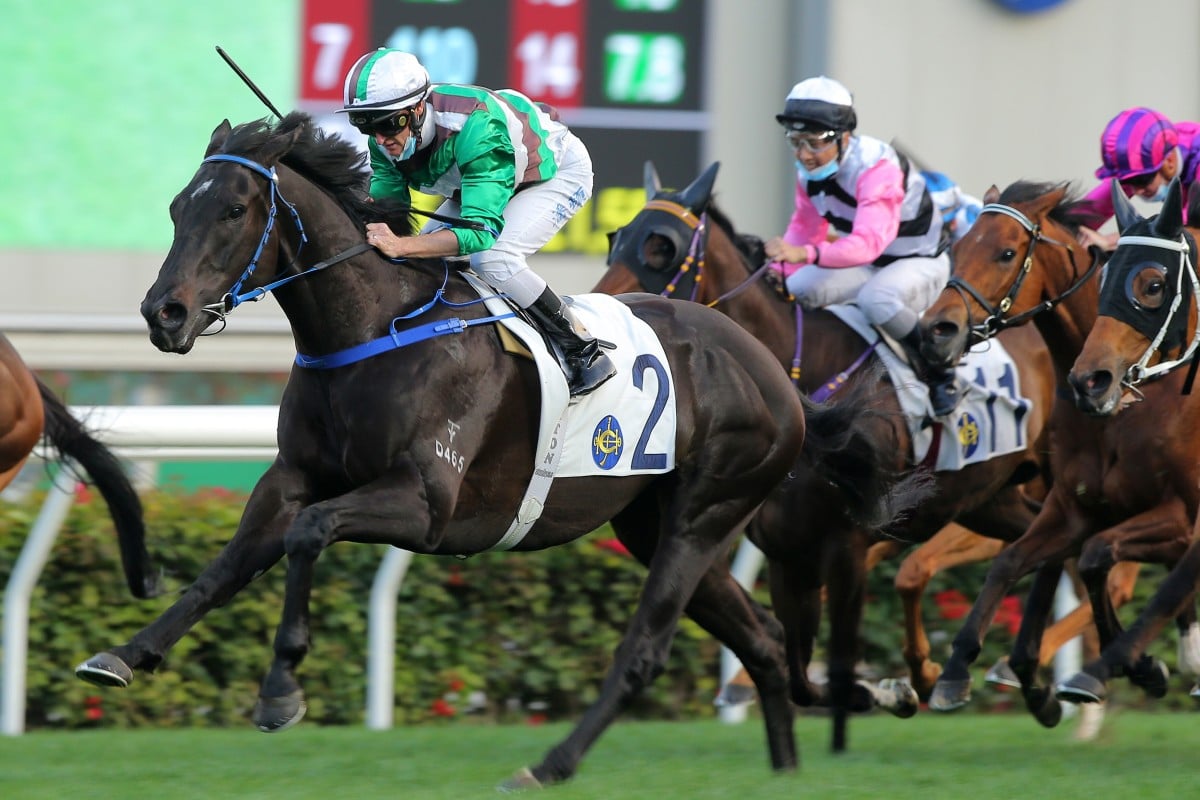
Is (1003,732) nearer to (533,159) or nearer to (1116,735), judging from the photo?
(1116,735)

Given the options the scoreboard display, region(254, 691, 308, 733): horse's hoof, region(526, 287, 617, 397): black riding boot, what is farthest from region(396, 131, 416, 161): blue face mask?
the scoreboard display

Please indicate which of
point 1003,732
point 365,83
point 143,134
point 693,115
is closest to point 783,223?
point 693,115

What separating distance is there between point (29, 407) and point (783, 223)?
4581 mm

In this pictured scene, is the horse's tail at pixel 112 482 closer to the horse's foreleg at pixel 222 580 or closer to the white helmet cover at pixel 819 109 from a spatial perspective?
the horse's foreleg at pixel 222 580

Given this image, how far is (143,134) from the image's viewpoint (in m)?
8.53

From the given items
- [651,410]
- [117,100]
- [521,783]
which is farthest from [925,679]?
[117,100]

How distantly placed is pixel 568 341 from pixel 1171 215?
64.4 inches

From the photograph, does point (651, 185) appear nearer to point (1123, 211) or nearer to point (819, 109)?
point (819, 109)

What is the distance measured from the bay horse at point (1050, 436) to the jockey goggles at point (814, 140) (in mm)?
510

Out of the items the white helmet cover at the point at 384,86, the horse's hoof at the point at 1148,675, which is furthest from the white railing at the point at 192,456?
the horse's hoof at the point at 1148,675

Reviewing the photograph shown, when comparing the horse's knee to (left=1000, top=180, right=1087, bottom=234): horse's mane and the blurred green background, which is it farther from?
the blurred green background

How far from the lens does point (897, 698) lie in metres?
5.59

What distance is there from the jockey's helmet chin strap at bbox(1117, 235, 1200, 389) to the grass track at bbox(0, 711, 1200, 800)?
39.3 inches

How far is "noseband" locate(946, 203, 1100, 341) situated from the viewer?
5.34 m
